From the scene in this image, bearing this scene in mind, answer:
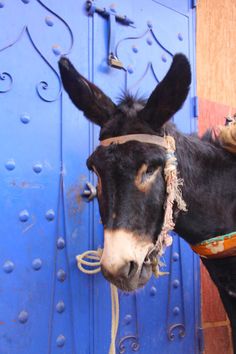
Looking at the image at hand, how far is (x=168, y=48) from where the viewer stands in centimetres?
248

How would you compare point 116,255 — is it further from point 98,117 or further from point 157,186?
point 98,117

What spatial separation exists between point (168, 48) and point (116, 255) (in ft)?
5.59

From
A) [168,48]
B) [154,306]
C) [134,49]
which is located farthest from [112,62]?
[154,306]

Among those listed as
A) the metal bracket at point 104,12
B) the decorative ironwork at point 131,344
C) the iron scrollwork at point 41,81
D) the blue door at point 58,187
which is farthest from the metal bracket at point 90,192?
the metal bracket at point 104,12

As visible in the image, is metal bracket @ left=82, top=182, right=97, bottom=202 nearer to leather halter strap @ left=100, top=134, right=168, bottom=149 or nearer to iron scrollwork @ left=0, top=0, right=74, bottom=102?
iron scrollwork @ left=0, top=0, right=74, bottom=102

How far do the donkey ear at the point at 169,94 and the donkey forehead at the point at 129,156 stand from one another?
13 centimetres

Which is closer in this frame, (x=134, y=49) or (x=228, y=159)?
(x=228, y=159)

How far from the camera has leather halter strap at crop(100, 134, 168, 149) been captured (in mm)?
1381

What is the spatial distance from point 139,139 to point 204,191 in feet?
1.48

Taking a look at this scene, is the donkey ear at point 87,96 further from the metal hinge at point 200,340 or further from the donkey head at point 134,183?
the metal hinge at point 200,340

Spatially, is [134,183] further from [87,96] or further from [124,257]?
[87,96]

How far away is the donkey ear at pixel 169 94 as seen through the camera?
1325 mm

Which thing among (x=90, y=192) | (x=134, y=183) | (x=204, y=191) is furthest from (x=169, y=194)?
(x=90, y=192)

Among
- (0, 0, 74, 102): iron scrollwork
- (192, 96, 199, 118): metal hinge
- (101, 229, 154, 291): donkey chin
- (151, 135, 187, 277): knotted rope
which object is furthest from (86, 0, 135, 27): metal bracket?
(101, 229, 154, 291): donkey chin
